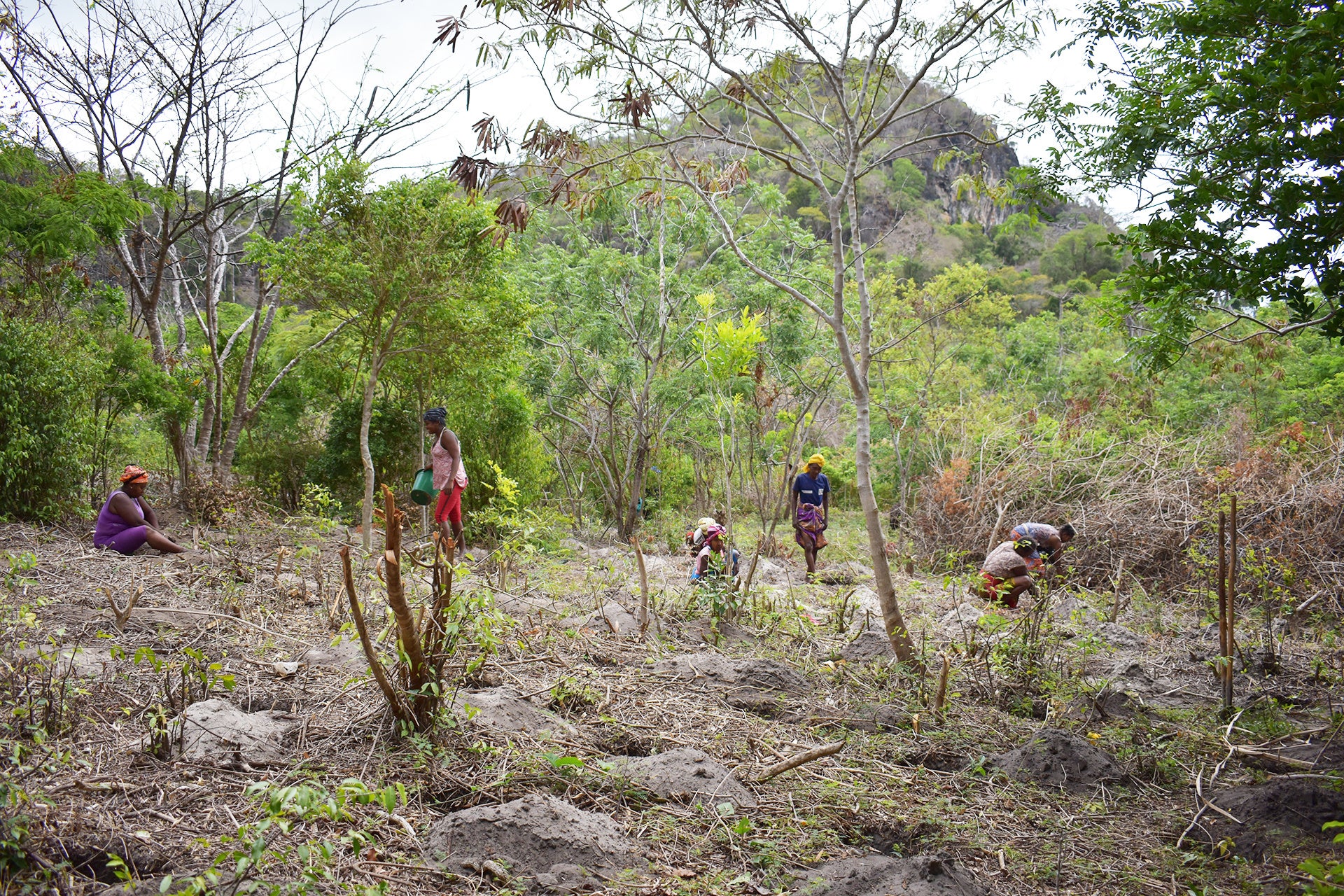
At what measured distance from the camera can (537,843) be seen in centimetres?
270

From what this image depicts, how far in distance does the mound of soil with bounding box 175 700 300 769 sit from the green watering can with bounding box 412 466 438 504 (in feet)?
13.6

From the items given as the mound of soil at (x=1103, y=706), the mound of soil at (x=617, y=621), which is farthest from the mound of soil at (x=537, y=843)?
the mound of soil at (x=1103, y=706)

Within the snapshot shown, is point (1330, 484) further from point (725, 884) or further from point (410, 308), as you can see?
point (410, 308)

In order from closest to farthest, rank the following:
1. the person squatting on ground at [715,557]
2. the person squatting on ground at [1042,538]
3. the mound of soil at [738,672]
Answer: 1. the mound of soil at [738,672]
2. the person squatting on ground at [715,557]
3. the person squatting on ground at [1042,538]

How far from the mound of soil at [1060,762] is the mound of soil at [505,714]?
2.01 metres

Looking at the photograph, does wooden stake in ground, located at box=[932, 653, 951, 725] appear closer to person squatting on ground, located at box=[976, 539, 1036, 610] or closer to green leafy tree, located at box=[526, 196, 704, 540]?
person squatting on ground, located at box=[976, 539, 1036, 610]

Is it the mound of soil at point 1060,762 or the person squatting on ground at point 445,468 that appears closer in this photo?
the mound of soil at point 1060,762

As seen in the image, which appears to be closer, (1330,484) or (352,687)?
(352,687)

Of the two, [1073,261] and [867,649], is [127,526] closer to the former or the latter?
[867,649]

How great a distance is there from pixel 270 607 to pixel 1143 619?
22.3 ft

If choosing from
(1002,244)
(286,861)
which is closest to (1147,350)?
(286,861)

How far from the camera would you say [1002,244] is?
54.6m

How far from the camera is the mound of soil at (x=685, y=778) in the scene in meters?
3.23

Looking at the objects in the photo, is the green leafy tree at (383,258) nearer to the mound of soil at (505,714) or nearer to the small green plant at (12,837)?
the mound of soil at (505,714)
